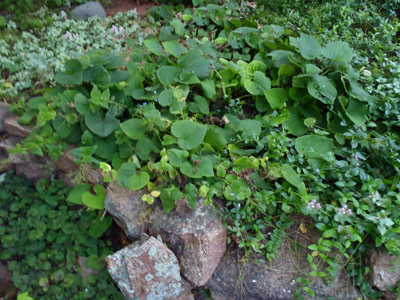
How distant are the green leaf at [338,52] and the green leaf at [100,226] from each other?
230cm

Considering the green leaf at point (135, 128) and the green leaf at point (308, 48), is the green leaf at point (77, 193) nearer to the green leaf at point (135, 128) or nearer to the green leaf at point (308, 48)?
the green leaf at point (135, 128)

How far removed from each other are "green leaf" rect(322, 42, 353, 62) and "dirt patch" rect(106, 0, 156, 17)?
256 cm

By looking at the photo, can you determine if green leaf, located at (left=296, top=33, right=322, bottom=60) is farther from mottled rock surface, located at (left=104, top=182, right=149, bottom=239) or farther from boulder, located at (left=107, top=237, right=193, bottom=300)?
boulder, located at (left=107, top=237, right=193, bottom=300)

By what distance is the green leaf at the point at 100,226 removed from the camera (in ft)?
9.10

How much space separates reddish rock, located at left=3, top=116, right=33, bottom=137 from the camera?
305 centimetres

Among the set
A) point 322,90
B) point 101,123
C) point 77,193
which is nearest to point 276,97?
point 322,90

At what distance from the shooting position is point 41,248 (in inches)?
112

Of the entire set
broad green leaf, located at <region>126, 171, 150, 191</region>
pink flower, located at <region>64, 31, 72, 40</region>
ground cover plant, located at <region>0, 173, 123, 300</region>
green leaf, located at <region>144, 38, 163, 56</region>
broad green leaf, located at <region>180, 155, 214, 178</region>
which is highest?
green leaf, located at <region>144, 38, 163, 56</region>

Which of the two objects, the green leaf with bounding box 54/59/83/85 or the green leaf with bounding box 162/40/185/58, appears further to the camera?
the green leaf with bounding box 162/40/185/58

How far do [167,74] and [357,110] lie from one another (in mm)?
1578

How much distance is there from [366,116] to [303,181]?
791 millimetres

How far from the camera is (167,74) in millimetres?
2850

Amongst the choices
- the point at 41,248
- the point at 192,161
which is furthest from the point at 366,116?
the point at 41,248

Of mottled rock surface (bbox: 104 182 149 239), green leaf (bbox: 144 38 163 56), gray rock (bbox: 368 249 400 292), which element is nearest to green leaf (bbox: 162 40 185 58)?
green leaf (bbox: 144 38 163 56)
